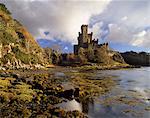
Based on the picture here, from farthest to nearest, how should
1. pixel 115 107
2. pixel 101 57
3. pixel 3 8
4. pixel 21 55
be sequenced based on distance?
pixel 101 57, pixel 3 8, pixel 21 55, pixel 115 107

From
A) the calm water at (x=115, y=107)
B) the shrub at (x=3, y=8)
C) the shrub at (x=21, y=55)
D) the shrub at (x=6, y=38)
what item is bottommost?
the calm water at (x=115, y=107)

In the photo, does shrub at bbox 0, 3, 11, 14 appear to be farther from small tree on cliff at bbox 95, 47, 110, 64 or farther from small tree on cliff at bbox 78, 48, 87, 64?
small tree on cliff at bbox 95, 47, 110, 64

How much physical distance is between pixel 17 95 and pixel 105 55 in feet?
525

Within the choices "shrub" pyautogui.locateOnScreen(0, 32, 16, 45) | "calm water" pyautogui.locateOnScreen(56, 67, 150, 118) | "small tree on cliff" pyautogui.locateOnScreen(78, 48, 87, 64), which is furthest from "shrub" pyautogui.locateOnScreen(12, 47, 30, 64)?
"calm water" pyautogui.locateOnScreen(56, 67, 150, 118)

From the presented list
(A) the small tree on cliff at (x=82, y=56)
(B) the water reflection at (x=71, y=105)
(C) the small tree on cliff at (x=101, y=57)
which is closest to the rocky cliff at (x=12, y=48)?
(A) the small tree on cliff at (x=82, y=56)

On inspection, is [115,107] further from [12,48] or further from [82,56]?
[82,56]

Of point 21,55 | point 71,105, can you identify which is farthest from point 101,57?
point 71,105

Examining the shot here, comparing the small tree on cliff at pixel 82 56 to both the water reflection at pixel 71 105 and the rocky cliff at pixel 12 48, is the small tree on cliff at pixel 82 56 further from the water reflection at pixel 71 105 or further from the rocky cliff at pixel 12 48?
the water reflection at pixel 71 105

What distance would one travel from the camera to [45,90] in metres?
45.1

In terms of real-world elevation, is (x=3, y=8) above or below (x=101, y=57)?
above

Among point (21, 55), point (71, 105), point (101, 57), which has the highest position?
point (101, 57)

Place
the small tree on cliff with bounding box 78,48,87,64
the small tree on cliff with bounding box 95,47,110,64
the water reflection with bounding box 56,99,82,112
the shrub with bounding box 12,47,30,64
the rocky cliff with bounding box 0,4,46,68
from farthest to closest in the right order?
the small tree on cliff with bounding box 95,47,110,64 → the small tree on cliff with bounding box 78,48,87,64 → the shrub with bounding box 12,47,30,64 → the rocky cliff with bounding box 0,4,46,68 → the water reflection with bounding box 56,99,82,112

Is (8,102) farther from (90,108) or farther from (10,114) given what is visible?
(90,108)

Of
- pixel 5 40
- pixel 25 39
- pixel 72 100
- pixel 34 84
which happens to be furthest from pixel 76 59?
pixel 72 100
